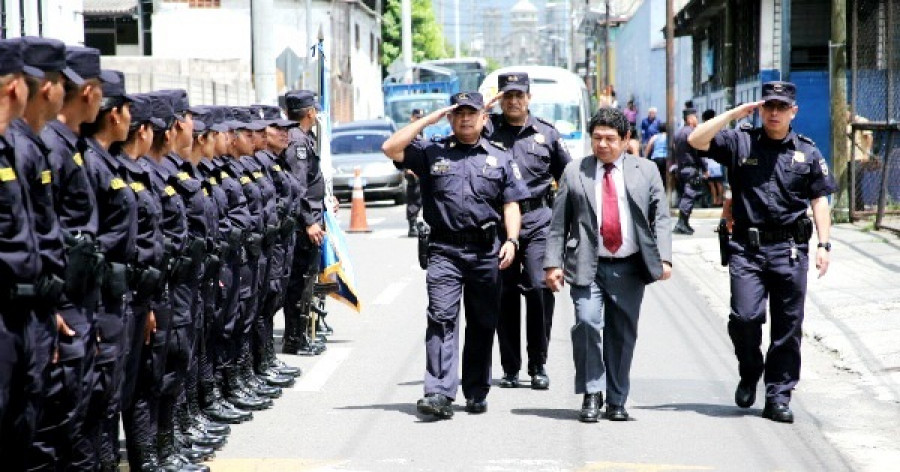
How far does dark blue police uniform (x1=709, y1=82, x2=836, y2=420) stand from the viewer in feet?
31.2

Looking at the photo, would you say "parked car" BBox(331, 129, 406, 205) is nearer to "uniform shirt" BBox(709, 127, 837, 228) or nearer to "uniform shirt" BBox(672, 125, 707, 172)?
"uniform shirt" BBox(672, 125, 707, 172)

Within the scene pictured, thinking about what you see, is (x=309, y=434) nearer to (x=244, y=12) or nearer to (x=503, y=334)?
(x=503, y=334)

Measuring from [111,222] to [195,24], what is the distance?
51967 millimetres

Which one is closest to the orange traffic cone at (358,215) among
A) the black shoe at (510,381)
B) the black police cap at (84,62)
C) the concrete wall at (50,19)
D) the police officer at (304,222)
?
the concrete wall at (50,19)

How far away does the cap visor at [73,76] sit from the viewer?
239 inches

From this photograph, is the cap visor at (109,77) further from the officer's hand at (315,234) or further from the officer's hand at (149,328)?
the officer's hand at (315,234)

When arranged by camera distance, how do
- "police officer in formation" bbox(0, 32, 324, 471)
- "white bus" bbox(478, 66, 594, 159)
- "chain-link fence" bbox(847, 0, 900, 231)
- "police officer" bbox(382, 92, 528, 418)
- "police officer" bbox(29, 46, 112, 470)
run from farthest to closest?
"white bus" bbox(478, 66, 594, 159)
"chain-link fence" bbox(847, 0, 900, 231)
"police officer" bbox(382, 92, 528, 418)
"police officer" bbox(29, 46, 112, 470)
"police officer in formation" bbox(0, 32, 324, 471)

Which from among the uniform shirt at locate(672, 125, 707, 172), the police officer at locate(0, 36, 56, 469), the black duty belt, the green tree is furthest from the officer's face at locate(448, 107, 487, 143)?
the green tree

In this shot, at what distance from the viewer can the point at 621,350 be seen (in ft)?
31.2

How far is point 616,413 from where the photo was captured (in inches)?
372

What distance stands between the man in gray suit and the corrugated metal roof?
4533 centimetres

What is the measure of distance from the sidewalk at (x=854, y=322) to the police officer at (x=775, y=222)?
1.85ft

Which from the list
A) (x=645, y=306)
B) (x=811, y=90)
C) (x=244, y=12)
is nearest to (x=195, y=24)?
(x=244, y=12)

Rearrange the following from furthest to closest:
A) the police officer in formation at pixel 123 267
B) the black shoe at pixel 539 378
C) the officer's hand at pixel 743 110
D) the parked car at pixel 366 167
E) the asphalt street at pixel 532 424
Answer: the parked car at pixel 366 167 < the black shoe at pixel 539 378 < the officer's hand at pixel 743 110 < the asphalt street at pixel 532 424 < the police officer in formation at pixel 123 267
